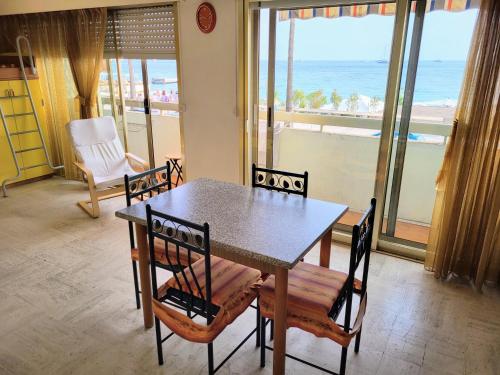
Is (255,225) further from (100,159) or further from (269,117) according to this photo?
(100,159)

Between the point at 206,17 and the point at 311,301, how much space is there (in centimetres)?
270

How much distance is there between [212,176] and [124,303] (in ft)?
5.42

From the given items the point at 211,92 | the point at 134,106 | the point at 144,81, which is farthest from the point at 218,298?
the point at 134,106

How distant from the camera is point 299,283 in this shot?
183 cm

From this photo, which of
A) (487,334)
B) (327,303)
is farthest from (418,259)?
(327,303)

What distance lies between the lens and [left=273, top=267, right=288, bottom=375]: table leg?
164 centimetres

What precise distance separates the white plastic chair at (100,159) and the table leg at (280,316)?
2.73 metres

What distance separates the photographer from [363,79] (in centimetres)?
306

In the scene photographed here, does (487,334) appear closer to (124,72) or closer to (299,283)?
(299,283)

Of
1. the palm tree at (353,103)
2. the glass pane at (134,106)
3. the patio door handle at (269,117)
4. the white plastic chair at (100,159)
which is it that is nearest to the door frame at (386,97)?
the patio door handle at (269,117)

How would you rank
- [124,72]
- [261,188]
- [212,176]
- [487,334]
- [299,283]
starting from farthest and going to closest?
1. [124,72]
2. [212,176]
3. [261,188]
4. [487,334]
5. [299,283]

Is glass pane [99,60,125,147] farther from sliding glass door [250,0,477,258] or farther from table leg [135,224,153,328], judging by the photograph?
table leg [135,224,153,328]

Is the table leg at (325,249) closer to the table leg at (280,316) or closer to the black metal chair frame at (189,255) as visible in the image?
the table leg at (280,316)

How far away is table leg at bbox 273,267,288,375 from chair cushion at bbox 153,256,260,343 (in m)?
0.20
